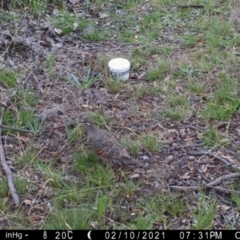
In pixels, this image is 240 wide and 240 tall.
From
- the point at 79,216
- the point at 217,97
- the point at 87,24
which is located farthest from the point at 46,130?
the point at 87,24

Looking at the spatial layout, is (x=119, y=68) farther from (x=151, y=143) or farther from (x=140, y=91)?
(x=151, y=143)

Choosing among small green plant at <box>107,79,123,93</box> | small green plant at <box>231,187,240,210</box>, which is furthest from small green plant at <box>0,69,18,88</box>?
small green plant at <box>231,187,240,210</box>

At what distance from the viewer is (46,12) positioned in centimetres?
606

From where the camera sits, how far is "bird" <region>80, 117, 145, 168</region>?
12.4 ft

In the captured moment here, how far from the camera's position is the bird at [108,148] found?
12.4 feet

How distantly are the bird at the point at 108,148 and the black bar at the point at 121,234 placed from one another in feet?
1.86

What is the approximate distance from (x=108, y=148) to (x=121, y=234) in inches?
25.2

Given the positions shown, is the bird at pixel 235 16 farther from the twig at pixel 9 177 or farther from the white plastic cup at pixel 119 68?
the twig at pixel 9 177

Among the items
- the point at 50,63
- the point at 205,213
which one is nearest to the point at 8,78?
the point at 50,63

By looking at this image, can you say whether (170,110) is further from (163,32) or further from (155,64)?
(163,32)

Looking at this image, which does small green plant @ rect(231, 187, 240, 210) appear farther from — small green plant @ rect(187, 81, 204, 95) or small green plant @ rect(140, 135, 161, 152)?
small green plant @ rect(187, 81, 204, 95)

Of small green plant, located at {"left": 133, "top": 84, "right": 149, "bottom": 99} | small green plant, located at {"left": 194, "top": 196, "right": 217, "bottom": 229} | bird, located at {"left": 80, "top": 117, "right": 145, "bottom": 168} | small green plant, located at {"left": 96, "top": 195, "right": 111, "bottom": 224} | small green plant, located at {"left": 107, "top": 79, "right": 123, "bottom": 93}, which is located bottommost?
small green plant, located at {"left": 133, "top": 84, "right": 149, "bottom": 99}

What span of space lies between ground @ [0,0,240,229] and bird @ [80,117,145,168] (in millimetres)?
79

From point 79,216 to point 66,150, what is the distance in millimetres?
764
